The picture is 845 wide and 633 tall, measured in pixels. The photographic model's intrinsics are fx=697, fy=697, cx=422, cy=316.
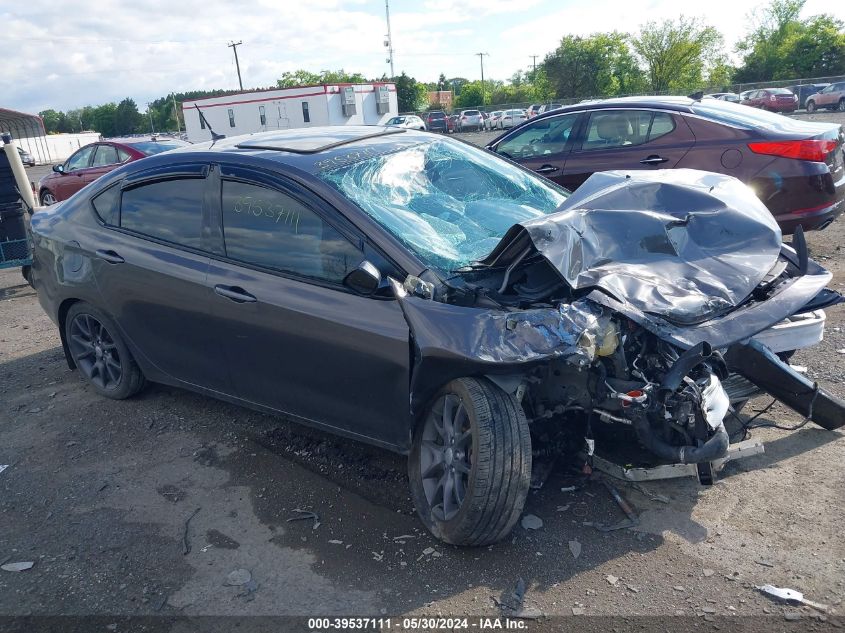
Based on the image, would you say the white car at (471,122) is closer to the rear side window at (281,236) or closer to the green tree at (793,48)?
the green tree at (793,48)

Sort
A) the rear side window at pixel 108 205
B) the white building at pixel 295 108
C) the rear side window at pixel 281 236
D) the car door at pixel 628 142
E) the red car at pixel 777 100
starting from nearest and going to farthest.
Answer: the rear side window at pixel 281 236 → the rear side window at pixel 108 205 → the car door at pixel 628 142 → the red car at pixel 777 100 → the white building at pixel 295 108

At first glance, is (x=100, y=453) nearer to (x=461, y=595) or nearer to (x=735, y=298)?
(x=461, y=595)

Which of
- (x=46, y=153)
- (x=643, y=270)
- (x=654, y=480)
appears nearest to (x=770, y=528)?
(x=654, y=480)

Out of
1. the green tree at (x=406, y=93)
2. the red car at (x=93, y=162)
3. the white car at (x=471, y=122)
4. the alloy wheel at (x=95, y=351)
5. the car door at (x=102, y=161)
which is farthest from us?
the green tree at (x=406, y=93)

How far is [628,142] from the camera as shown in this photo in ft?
24.3

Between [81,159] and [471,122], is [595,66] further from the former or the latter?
[81,159]

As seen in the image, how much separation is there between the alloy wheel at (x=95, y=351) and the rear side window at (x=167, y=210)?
854mm

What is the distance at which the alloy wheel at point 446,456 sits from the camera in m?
3.09

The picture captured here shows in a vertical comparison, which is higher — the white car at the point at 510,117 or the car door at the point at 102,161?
the car door at the point at 102,161

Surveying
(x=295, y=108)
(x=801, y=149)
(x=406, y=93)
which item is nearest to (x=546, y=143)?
(x=801, y=149)

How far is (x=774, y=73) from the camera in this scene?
53.0m

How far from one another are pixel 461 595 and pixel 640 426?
41.4 inches

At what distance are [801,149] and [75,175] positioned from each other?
1253 cm

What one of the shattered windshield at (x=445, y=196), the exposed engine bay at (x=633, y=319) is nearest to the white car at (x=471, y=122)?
the shattered windshield at (x=445, y=196)
